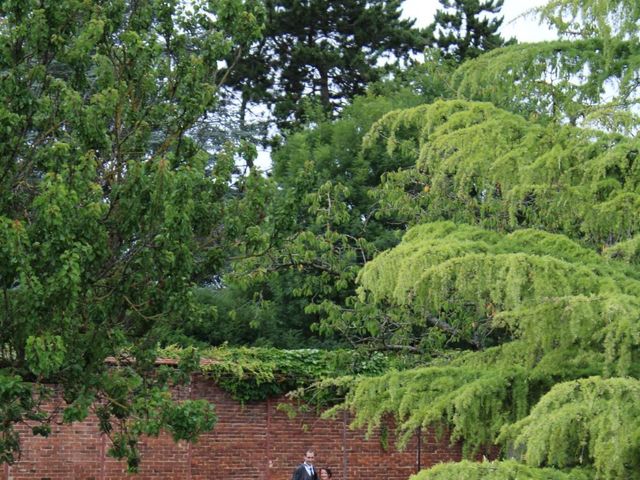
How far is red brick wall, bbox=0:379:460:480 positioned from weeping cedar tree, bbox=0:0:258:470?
4.53 m

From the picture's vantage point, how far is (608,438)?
6.21 m

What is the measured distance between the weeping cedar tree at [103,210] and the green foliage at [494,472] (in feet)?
10.4

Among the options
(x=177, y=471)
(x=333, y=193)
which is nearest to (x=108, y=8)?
(x=333, y=193)

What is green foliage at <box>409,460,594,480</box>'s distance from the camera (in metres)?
6.26

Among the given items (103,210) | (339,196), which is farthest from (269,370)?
(103,210)

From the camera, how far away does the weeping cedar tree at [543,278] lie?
6.40m

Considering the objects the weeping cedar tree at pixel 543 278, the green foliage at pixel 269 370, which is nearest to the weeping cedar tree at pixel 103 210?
the weeping cedar tree at pixel 543 278

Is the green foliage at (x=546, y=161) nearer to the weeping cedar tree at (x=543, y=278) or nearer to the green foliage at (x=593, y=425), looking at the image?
the weeping cedar tree at (x=543, y=278)

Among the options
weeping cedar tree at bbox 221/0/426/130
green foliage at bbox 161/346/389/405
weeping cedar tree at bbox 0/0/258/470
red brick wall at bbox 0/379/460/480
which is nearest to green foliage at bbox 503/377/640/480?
weeping cedar tree at bbox 0/0/258/470

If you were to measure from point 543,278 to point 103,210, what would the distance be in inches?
150

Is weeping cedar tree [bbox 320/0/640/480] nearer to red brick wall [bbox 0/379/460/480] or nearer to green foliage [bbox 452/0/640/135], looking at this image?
green foliage [bbox 452/0/640/135]

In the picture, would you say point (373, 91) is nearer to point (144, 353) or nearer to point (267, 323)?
point (267, 323)

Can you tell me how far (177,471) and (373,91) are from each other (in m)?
15.0

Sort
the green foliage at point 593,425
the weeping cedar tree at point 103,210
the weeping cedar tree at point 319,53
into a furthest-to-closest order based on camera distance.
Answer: the weeping cedar tree at point 319,53
the weeping cedar tree at point 103,210
the green foliage at point 593,425
